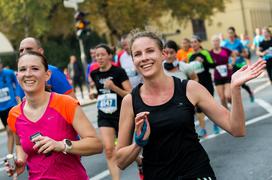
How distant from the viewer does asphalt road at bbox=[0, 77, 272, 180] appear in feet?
24.7

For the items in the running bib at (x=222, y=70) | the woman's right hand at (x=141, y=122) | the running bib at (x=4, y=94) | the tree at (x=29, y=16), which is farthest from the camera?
the tree at (x=29, y=16)

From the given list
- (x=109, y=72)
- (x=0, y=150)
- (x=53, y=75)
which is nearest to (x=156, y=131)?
(x=53, y=75)

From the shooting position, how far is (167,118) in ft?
12.0

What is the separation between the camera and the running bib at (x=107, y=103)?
765 centimetres

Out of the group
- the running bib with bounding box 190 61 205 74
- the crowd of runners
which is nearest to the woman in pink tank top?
the crowd of runners

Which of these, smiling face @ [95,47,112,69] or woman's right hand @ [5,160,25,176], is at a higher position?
smiling face @ [95,47,112,69]

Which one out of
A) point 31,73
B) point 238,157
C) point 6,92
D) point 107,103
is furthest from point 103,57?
point 31,73

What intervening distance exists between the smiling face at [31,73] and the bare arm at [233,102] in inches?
37.3

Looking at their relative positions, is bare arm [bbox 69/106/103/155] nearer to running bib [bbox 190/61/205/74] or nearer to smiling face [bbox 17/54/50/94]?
smiling face [bbox 17/54/50/94]

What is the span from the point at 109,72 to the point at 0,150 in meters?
4.94

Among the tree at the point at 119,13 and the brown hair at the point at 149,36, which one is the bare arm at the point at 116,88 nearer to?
the brown hair at the point at 149,36

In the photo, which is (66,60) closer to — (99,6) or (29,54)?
(99,6)

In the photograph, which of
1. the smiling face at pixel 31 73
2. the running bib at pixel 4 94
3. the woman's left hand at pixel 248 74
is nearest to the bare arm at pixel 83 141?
the smiling face at pixel 31 73

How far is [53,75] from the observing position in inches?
248
